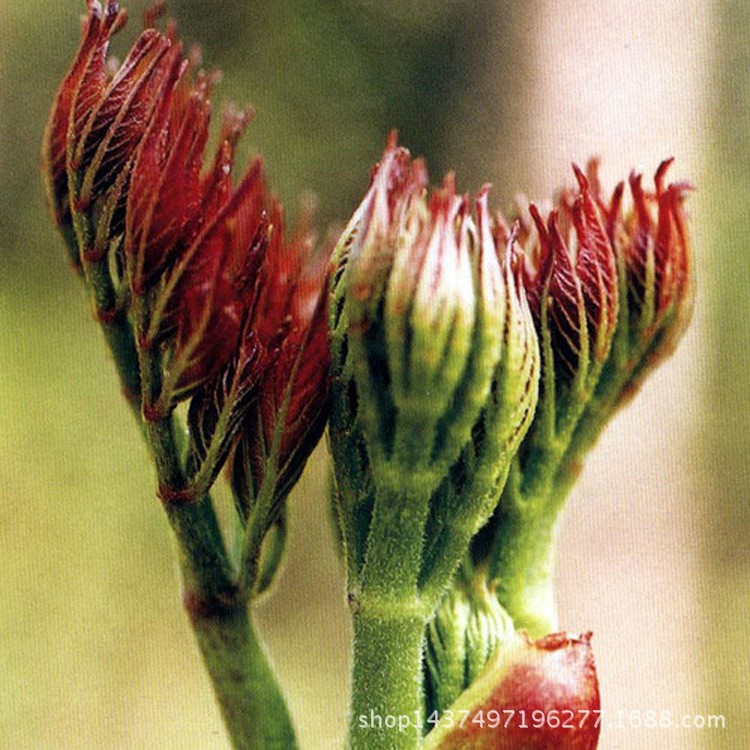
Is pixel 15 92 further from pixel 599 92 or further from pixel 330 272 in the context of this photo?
pixel 330 272

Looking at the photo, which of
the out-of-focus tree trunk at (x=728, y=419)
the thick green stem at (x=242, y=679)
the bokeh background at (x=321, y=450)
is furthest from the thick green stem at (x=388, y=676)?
the out-of-focus tree trunk at (x=728, y=419)

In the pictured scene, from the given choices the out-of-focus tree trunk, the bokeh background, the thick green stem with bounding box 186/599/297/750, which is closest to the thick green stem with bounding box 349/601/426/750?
the thick green stem with bounding box 186/599/297/750

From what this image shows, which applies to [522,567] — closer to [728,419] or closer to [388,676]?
[388,676]

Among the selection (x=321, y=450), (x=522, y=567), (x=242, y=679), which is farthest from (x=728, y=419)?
(x=242, y=679)

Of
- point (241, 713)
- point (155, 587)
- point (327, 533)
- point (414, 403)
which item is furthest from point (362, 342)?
point (327, 533)

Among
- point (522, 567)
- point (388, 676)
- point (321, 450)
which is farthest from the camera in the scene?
point (321, 450)

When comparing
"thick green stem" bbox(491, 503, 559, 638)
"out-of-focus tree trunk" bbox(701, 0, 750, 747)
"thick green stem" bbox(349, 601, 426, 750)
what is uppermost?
"out-of-focus tree trunk" bbox(701, 0, 750, 747)

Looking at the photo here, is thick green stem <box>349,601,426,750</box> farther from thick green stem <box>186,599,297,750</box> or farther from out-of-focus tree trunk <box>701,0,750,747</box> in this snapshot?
out-of-focus tree trunk <box>701,0,750,747</box>
